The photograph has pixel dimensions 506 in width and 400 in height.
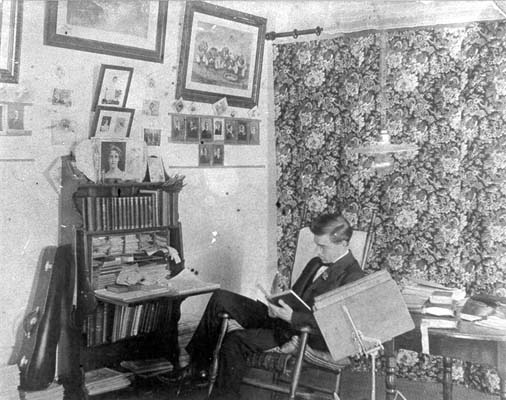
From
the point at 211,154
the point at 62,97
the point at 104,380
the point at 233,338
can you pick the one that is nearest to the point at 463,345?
the point at 233,338

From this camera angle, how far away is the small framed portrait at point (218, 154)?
4.52 metres

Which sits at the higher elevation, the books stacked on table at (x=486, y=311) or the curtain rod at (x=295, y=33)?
the curtain rod at (x=295, y=33)

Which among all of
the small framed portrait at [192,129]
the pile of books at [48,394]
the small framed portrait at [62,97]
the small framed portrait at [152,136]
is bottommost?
the pile of books at [48,394]

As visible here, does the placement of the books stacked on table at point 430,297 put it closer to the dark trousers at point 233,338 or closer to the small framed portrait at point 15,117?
the dark trousers at point 233,338

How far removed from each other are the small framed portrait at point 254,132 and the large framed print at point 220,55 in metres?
0.15

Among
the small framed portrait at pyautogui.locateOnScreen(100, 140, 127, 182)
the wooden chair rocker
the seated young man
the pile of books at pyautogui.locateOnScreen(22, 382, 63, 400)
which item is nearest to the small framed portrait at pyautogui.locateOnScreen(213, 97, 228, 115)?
the small framed portrait at pyautogui.locateOnScreen(100, 140, 127, 182)

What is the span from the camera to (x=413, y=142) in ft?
13.5

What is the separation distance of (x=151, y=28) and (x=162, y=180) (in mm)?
954

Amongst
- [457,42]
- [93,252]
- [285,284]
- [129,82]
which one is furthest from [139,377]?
[457,42]

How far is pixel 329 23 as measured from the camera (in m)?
4.48

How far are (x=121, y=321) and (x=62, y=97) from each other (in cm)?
134

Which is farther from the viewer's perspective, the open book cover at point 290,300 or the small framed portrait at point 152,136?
the small framed portrait at point 152,136

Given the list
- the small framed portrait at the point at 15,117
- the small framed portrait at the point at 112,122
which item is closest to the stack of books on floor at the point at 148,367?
the small framed portrait at the point at 112,122

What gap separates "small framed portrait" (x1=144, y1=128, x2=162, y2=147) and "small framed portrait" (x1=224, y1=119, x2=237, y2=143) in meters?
0.63
